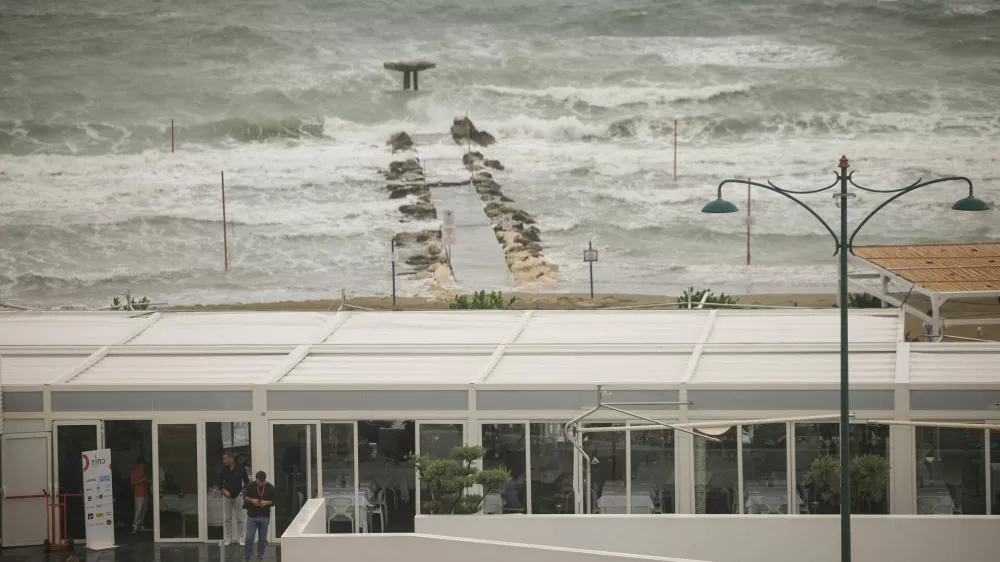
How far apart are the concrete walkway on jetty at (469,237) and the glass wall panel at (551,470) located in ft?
67.7

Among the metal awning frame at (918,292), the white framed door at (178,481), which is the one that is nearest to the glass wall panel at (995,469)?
the metal awning frame at (918,292)

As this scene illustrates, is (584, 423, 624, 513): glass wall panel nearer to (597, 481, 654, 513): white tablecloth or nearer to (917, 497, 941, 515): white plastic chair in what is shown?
(597, 481, 654, 513): white tablecloth

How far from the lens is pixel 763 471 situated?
1359cm

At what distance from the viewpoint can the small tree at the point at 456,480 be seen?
12.5 metres

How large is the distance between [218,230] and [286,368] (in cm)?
2372

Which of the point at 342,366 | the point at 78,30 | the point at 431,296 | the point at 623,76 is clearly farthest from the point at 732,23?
the point at 342,366


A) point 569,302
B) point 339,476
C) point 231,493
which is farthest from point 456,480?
point 569,302

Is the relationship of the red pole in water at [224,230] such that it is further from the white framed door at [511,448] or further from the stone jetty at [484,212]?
the white framed door at [511,448]

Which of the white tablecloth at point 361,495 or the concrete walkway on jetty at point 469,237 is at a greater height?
the concrete walkway on jetty at point 469,237

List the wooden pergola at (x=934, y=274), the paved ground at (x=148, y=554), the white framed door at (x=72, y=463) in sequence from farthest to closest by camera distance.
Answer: the wooden pergola at (x=934, y=274) → the white framed door at (x=72, y=463) → the paved ground at (x=148, y=554)

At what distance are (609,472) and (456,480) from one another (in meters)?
2.14

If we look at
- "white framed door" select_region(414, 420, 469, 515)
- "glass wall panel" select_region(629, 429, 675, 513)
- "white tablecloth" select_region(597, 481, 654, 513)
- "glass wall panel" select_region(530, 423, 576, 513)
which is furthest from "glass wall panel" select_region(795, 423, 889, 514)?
"white framed door" select_region(414, 420, 469, 515)

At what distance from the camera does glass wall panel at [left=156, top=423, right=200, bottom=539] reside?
47.1 feet

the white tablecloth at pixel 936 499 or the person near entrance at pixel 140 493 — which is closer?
the white tablecloth at pixel 936 499
